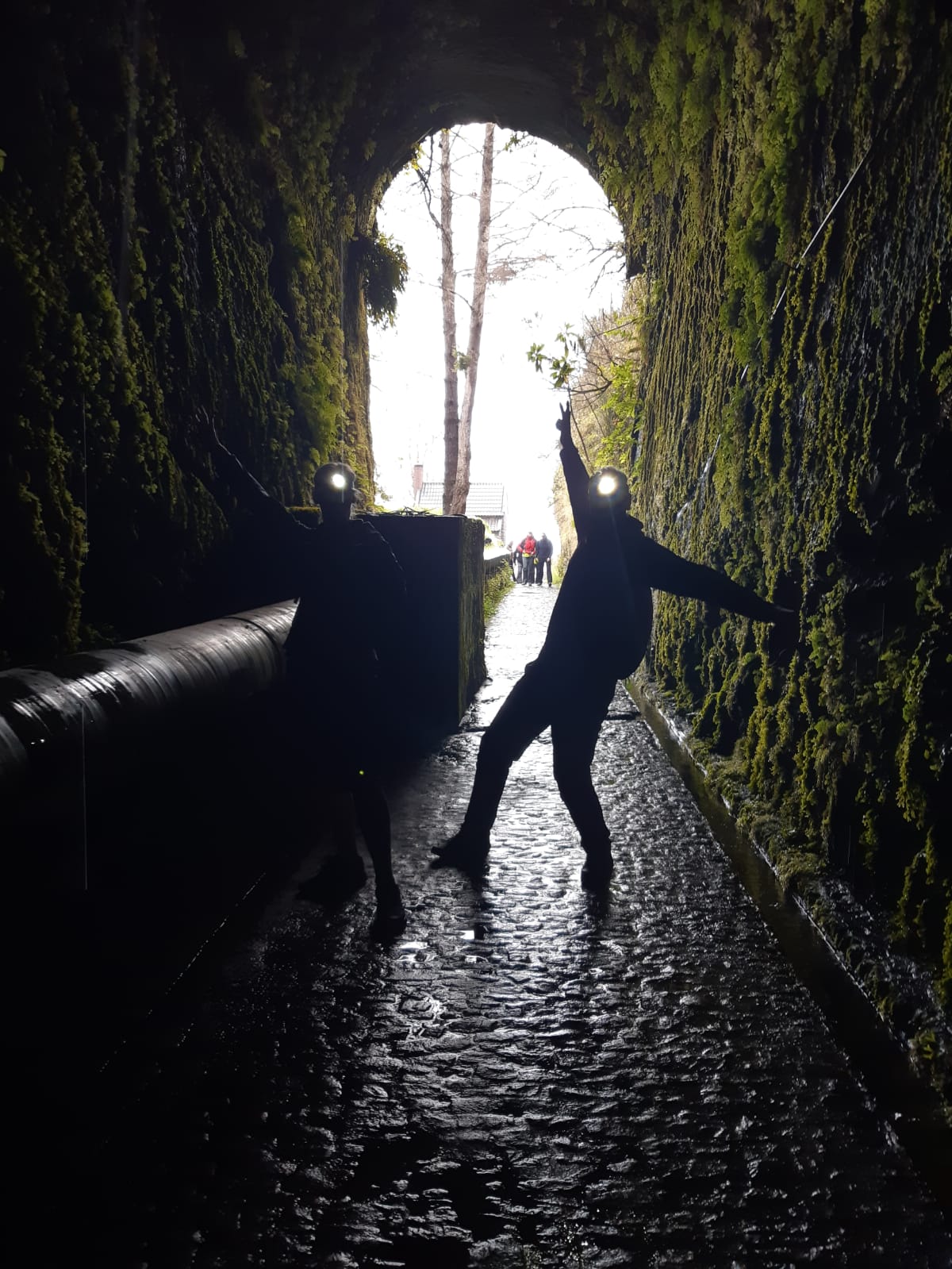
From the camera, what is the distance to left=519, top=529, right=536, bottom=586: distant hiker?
34.3 meters

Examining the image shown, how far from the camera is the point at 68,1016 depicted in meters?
2.72

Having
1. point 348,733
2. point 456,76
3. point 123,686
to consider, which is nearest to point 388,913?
point 348,733

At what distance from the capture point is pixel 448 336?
24.1 m

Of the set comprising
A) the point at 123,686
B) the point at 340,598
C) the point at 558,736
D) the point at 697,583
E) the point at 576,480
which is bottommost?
the point at 558,736

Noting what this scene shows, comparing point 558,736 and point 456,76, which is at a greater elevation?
point 456,76

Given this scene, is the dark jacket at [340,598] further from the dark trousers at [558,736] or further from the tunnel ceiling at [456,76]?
the tunnel ceiling at [456,76]

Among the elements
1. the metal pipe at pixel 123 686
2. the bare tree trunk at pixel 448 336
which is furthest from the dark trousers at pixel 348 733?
the bare tree trunk at pixel 448 336

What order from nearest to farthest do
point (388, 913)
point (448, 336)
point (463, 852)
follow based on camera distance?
1. point (388, 913)
2. point (463, 852)
3. point (448, 336)

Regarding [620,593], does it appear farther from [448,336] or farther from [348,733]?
[448,336]

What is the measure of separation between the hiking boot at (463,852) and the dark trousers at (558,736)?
0.04m

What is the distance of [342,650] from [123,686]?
4.10ft

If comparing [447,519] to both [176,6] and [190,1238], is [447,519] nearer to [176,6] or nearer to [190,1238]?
[176,6]

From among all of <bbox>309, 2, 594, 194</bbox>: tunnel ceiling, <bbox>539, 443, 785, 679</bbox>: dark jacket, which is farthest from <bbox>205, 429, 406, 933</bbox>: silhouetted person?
<bbox>309, 2, 594, 194</bbox>: tunnel ceiling

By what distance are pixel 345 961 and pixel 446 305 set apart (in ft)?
76.2
